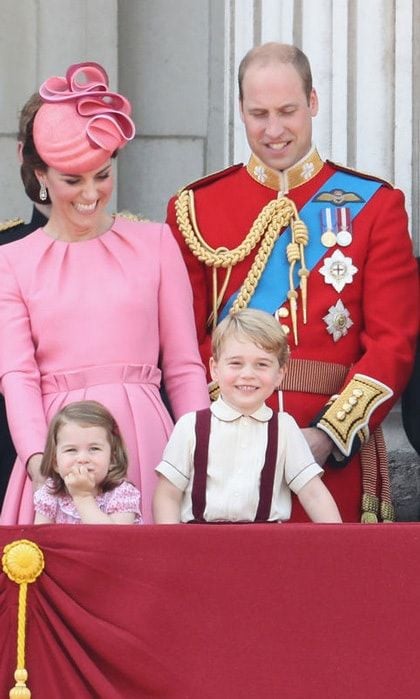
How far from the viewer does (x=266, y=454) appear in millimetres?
4973

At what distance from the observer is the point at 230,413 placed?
4.99 meters

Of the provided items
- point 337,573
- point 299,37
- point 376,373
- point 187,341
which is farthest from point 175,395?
point 299,37

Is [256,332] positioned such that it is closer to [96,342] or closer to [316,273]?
[96,342]

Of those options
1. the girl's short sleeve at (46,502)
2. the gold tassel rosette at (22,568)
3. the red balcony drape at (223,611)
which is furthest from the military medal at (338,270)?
the gold tassel rosette at (22,568)

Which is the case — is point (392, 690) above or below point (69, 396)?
below

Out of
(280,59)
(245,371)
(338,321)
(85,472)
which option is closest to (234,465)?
(245,371)

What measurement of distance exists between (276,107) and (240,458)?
1.02 metres

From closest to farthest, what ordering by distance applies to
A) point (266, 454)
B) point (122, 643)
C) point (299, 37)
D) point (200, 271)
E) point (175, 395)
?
point (122, 643) → point (266, 454) → point (175, 395) → point (200, 271) → point (299, 37)

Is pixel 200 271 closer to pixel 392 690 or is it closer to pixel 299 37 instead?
pixel 299 37

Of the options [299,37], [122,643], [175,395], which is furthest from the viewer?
[299,37]

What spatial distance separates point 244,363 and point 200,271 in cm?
76

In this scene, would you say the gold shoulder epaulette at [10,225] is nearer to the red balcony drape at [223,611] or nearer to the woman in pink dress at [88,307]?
the woman in pink dress at [88,307]

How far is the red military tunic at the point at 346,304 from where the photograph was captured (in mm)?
5488

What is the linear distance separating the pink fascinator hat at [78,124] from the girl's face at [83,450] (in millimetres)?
642
